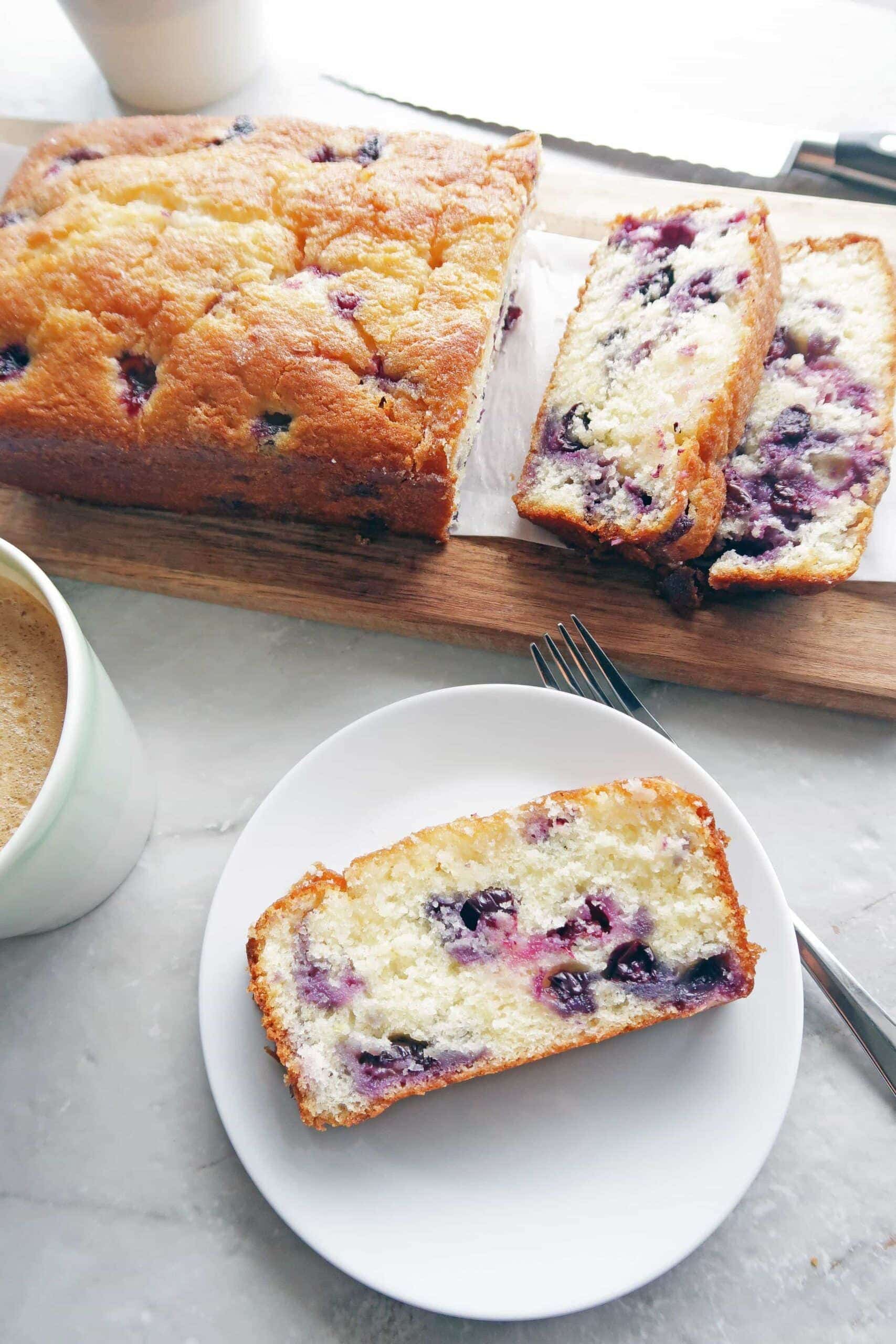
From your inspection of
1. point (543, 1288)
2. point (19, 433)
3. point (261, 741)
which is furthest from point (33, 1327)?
point (19, 433)

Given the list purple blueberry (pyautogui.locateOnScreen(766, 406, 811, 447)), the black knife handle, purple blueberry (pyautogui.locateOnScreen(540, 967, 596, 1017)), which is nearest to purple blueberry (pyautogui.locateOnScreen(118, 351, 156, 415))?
purple blueberry (pyautogui.locateOnScreen(766, 406, 811, 447))

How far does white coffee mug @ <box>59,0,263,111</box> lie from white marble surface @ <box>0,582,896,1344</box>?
5.01 ft

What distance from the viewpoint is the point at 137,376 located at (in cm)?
216

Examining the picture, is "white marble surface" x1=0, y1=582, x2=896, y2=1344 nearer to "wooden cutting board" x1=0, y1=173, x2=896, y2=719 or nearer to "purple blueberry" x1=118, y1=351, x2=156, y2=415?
"wooden cutting board" x1=0, y1=173, x2=896, y2=719

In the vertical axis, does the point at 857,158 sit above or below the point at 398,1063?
above

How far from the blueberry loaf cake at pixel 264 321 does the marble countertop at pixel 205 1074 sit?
364mm

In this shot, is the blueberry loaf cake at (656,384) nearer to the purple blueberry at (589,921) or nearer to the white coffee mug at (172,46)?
the purple blueberry at (589,921)

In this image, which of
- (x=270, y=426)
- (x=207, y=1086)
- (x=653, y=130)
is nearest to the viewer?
(x=207, y=1086)

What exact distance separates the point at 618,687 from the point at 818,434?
0.74 m

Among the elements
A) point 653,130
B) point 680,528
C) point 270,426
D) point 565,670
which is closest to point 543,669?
point 565,670

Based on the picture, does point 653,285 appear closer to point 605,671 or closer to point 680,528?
point 680,528

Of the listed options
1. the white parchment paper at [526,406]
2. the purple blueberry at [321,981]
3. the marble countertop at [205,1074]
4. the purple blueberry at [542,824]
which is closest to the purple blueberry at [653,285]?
the white parchment paper at [526,406]

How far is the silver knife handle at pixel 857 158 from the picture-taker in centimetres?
254

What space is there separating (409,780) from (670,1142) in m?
0.83
